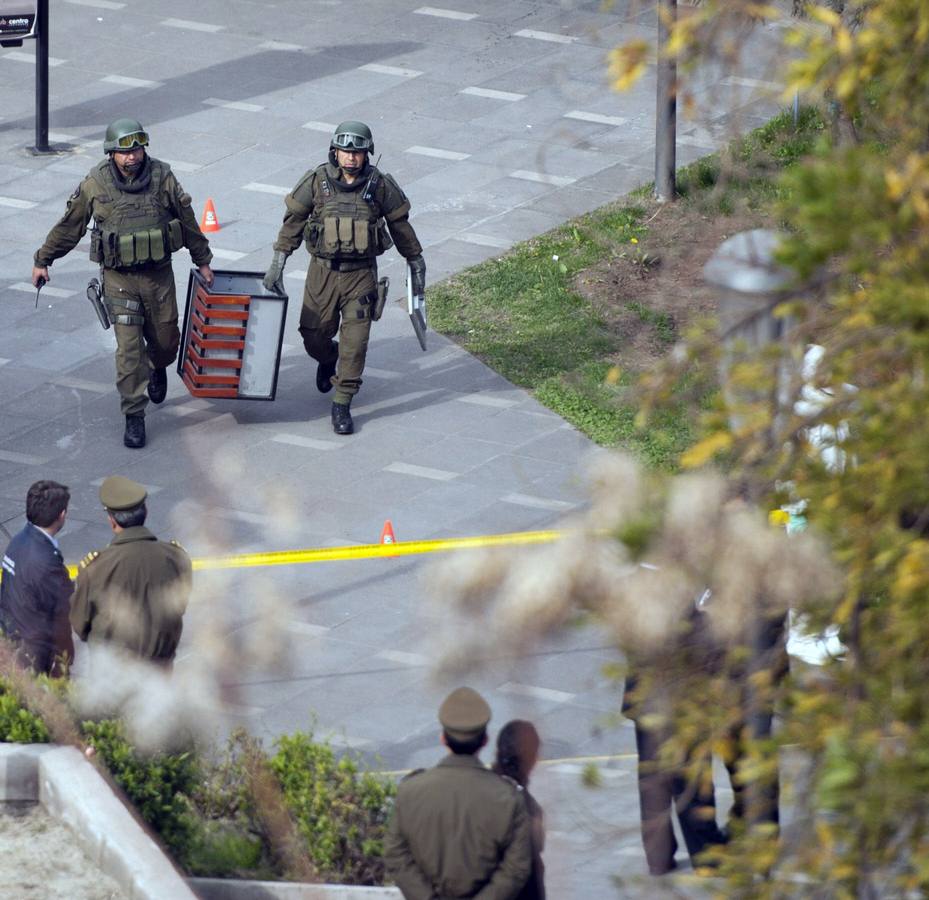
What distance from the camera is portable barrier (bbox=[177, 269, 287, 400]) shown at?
470 inches

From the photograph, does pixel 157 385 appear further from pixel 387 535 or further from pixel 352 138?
pixel 387 535

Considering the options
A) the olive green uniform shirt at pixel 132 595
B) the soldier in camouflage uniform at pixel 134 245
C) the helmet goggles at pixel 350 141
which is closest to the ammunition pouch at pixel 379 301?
the helmet goggles at pixel 350 141

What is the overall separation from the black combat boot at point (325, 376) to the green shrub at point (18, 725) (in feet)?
17.3

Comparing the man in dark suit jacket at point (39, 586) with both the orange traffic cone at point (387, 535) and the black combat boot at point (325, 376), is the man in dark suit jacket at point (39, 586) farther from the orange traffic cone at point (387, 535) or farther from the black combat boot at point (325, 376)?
the black combat boot at point (325, 376)

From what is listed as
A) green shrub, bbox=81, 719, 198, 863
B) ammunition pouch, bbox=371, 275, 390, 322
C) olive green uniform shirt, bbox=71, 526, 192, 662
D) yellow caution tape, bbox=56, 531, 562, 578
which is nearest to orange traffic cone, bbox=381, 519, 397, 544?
yellow caution tape, bbox=56, 531, 562, 578

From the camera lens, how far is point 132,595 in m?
7.72

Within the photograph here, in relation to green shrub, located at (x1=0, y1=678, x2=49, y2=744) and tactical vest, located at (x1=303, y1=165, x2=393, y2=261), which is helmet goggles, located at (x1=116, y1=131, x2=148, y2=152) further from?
green shrub, located at (x1=0, y1=678, x2=49, y2=744)

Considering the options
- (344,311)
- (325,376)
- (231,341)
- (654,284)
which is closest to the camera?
(344,311)

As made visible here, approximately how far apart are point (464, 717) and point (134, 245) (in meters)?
5.78

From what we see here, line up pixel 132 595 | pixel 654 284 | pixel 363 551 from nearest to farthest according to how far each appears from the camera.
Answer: pixel 132 595 → pixel 363 551 → pixel 654 284

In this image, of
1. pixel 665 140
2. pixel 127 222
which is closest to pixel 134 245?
pixel 127 222

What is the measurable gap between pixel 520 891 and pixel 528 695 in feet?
9.92

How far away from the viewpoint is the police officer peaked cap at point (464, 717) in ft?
20.3

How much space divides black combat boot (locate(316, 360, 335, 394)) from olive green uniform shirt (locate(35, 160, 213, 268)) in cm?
106
